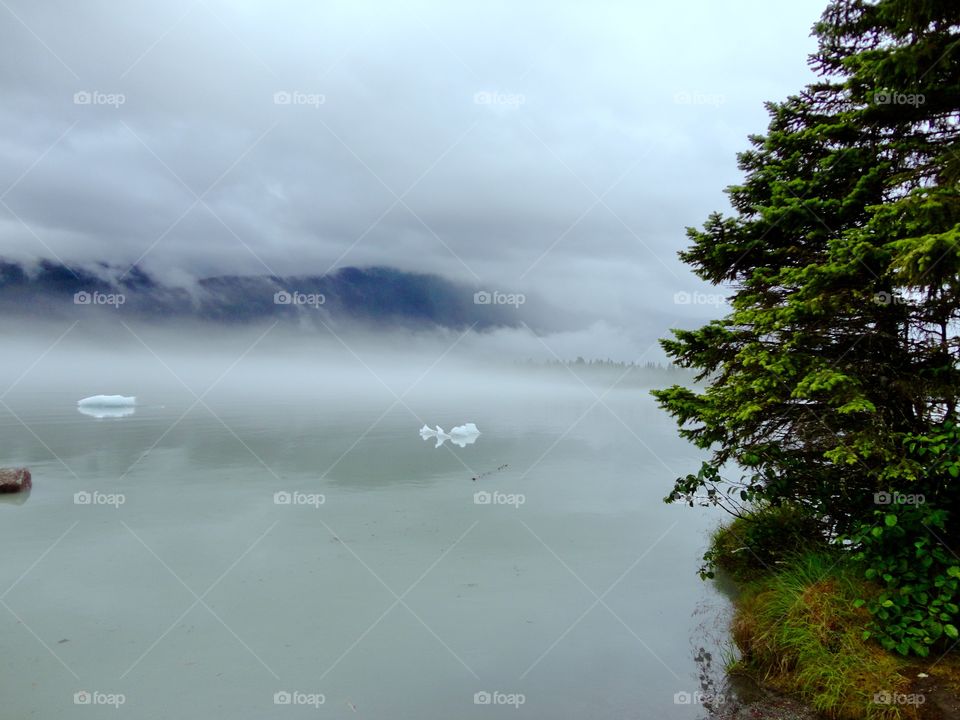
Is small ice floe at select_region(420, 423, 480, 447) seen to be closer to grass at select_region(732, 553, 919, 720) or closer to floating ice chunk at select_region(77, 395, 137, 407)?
grass at select_region(732, 553, 919, 720)

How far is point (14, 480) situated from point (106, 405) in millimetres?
26926

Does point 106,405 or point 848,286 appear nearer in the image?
point 848,286

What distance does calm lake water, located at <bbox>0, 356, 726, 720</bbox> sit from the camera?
563 centimetres

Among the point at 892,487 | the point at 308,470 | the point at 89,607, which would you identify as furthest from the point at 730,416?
the point at 308,470

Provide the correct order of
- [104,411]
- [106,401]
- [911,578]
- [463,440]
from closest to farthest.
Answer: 1. [911,578]
2. [463,440]
3. [104,411]
4. [106,401]

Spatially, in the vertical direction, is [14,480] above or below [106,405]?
below

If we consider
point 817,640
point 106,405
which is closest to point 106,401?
point 106,405

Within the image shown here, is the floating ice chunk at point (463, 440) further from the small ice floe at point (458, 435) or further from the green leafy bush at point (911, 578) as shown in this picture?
the green leafy bush at point (911, 578)

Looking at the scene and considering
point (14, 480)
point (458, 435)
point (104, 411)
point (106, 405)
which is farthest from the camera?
point (106, 405)

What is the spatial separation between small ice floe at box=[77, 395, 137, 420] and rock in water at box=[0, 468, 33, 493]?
22.9 metres

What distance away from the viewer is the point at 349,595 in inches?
313

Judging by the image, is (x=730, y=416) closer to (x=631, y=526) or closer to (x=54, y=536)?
(x=631, y=526)

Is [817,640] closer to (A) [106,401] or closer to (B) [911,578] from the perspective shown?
(B) [911,578]

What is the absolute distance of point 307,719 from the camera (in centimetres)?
518
